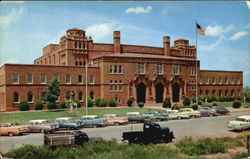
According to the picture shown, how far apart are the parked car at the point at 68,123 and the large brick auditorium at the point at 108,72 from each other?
102 centimetres

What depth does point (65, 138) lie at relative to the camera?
970cm

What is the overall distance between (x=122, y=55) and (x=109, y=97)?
1.96 m

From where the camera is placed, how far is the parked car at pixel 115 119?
36.2ft

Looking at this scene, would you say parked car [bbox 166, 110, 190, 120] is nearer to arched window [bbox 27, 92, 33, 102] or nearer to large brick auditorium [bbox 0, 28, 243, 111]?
large brick auditorium [bbox 0, 28, 243, 111]

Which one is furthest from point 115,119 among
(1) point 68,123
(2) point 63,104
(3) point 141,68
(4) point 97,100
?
(3) point 141,68

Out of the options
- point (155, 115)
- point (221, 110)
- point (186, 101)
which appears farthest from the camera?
point (186, 101)

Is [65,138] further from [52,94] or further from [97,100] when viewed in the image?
[97,100]

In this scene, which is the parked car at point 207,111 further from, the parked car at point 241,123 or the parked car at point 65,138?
the parked car at point 65,138

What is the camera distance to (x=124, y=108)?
1275 cm

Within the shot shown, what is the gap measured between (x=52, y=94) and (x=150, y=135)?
3.93m

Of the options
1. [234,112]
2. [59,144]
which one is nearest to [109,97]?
[59,144]

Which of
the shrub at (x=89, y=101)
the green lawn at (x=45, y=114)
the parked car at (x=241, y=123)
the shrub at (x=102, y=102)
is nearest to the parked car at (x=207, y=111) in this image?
the parked car at (x=241, y=123)

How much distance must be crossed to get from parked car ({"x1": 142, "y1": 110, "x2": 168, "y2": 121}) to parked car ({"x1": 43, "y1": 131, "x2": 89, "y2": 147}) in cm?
288

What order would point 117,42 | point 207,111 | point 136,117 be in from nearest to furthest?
point 117,42 → point 136,117 → point 207,111
